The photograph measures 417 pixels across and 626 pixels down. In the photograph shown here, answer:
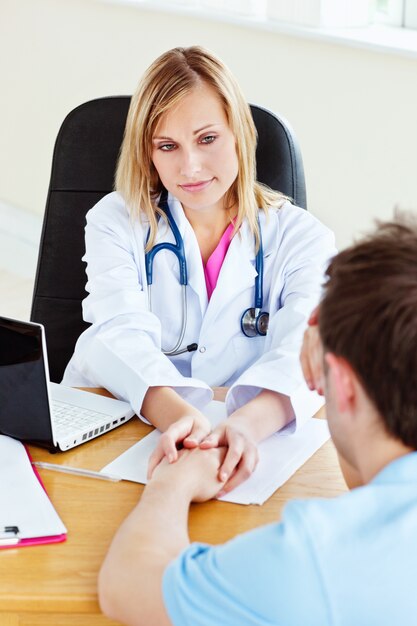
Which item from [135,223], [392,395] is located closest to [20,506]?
[392,395]

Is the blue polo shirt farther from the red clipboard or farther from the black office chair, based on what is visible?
the black office chair

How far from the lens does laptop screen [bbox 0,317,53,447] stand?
1.32 m

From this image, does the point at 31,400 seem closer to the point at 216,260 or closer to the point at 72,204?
the point at 216,260

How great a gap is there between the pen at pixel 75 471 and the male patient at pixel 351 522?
0.31 metres

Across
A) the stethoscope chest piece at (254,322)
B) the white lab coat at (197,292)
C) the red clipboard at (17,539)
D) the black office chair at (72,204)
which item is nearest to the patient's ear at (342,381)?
the red clipboard at (17,539)

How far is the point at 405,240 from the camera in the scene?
3.08 feet

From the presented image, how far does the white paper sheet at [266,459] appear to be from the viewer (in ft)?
4.17

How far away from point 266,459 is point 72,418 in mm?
300

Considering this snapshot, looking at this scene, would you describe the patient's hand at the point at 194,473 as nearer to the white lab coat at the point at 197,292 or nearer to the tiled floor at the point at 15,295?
the white lab coat at the point at 197,292

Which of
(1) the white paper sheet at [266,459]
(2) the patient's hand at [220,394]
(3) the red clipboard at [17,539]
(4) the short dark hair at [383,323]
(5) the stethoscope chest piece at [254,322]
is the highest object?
(4) the short dark hair at [383,323]

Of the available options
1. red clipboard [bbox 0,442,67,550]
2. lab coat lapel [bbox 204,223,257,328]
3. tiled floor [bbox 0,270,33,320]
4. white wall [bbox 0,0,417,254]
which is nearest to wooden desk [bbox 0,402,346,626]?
red clipboard [bbox 0,442,67,550]

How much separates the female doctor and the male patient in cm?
70

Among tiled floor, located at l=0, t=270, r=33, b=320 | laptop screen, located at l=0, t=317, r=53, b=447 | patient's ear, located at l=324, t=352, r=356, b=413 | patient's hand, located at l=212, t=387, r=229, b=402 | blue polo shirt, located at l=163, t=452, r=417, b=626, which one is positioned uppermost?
patient's ear, located at l=324, t=352, r=356, b=413

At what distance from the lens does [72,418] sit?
147 cm
